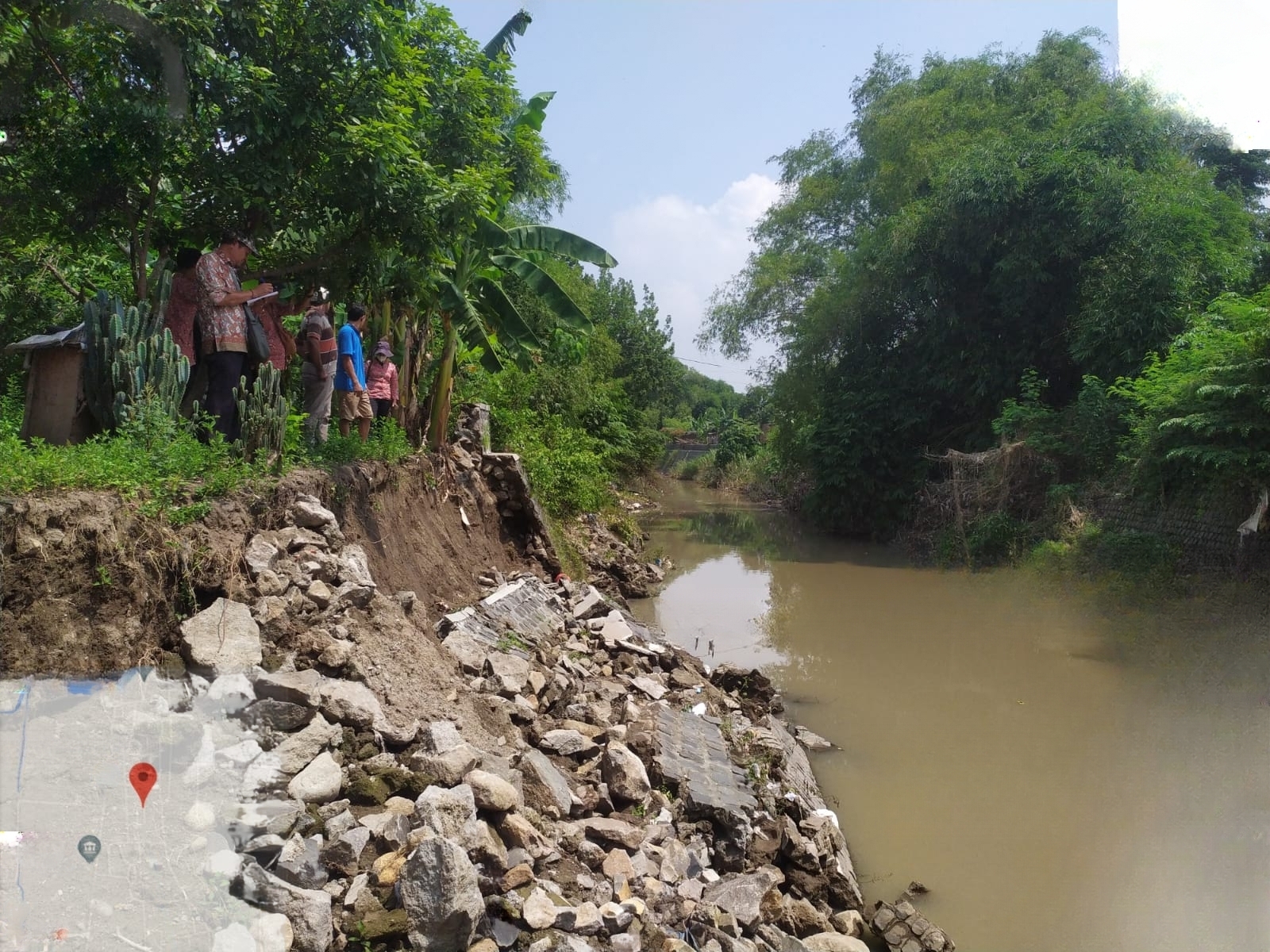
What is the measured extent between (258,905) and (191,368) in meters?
4.20

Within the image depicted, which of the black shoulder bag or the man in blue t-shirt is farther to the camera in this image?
the man in blue t-shirt

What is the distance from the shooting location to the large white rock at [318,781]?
3740mm

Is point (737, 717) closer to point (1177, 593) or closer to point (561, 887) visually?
point (561, 887)

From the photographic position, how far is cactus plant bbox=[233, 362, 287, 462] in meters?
5.76

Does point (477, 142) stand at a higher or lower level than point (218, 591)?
higher

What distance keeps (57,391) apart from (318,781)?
336cm

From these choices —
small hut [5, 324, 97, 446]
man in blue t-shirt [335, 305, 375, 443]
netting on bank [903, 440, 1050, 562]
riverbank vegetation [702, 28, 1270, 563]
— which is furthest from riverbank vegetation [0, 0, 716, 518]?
netting on bank [903, 440, 1050, 562]

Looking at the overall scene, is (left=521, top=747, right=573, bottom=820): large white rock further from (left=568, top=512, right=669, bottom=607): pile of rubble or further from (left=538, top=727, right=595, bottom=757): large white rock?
(left=568, top=512, right=669, bottom=607): pile of rubble

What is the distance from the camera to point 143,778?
11.6 ft

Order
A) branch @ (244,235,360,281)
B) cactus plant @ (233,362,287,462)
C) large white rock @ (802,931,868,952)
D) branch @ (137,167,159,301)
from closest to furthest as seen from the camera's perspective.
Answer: large white rock @ (802,931,868,952)
cactus plant @ (233,362,287,462)
branch @ (137,167,159,301)
branch @ (244,235,360,281)

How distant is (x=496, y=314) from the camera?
1016 cm

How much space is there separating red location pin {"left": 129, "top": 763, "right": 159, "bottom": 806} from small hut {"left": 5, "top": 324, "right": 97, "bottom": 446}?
2774 mm

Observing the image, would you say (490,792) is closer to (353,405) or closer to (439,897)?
(439,897)

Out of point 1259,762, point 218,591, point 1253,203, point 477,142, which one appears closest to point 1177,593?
point 1259,762
